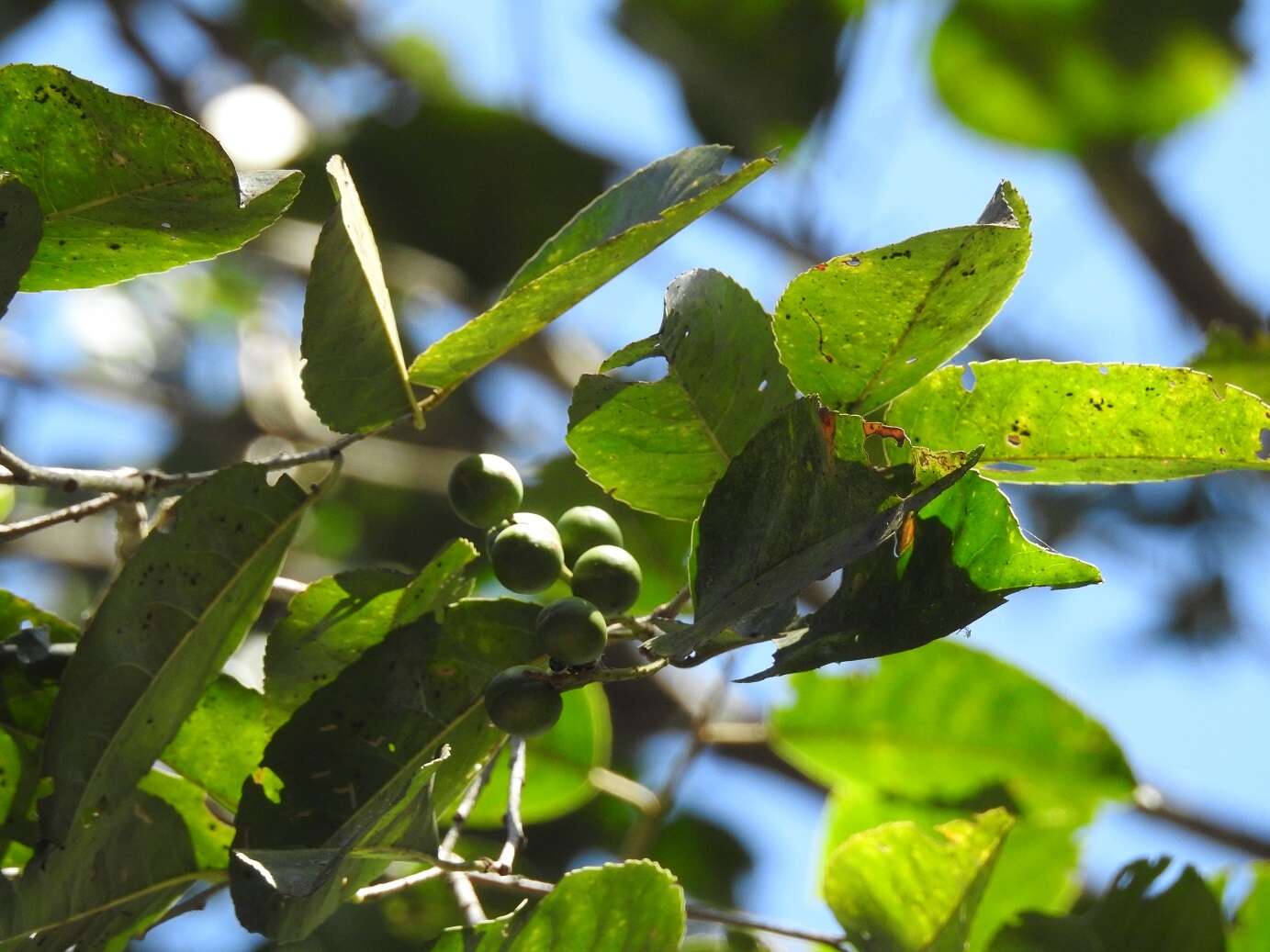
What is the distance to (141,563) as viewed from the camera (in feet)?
2.90

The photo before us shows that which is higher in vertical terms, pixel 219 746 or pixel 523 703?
pixel 523 703

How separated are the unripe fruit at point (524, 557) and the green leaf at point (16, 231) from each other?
1.14 ft

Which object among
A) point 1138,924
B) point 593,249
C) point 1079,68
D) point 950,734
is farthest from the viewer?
point 1079,68

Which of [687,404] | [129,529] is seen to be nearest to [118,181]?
[129,529]

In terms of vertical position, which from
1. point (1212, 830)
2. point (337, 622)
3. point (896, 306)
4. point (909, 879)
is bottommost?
point (1212, 830)

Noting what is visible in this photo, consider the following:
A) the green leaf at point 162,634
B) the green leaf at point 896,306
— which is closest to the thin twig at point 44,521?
the green leaf at point 162,634

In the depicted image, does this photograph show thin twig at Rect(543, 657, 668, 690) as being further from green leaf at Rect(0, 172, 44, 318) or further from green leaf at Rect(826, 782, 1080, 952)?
green leaf at Rect(826, 782, 1080, 952)

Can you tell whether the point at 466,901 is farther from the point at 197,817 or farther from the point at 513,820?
the point at 197,817

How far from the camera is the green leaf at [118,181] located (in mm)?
795

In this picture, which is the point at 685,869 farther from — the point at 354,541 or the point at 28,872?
the point at 28,872

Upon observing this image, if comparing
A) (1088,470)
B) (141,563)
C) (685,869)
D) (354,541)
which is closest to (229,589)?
(141,563)

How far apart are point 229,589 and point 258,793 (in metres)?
0.14

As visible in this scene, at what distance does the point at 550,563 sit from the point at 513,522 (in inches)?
1.8

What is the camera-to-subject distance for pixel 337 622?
91 cm
